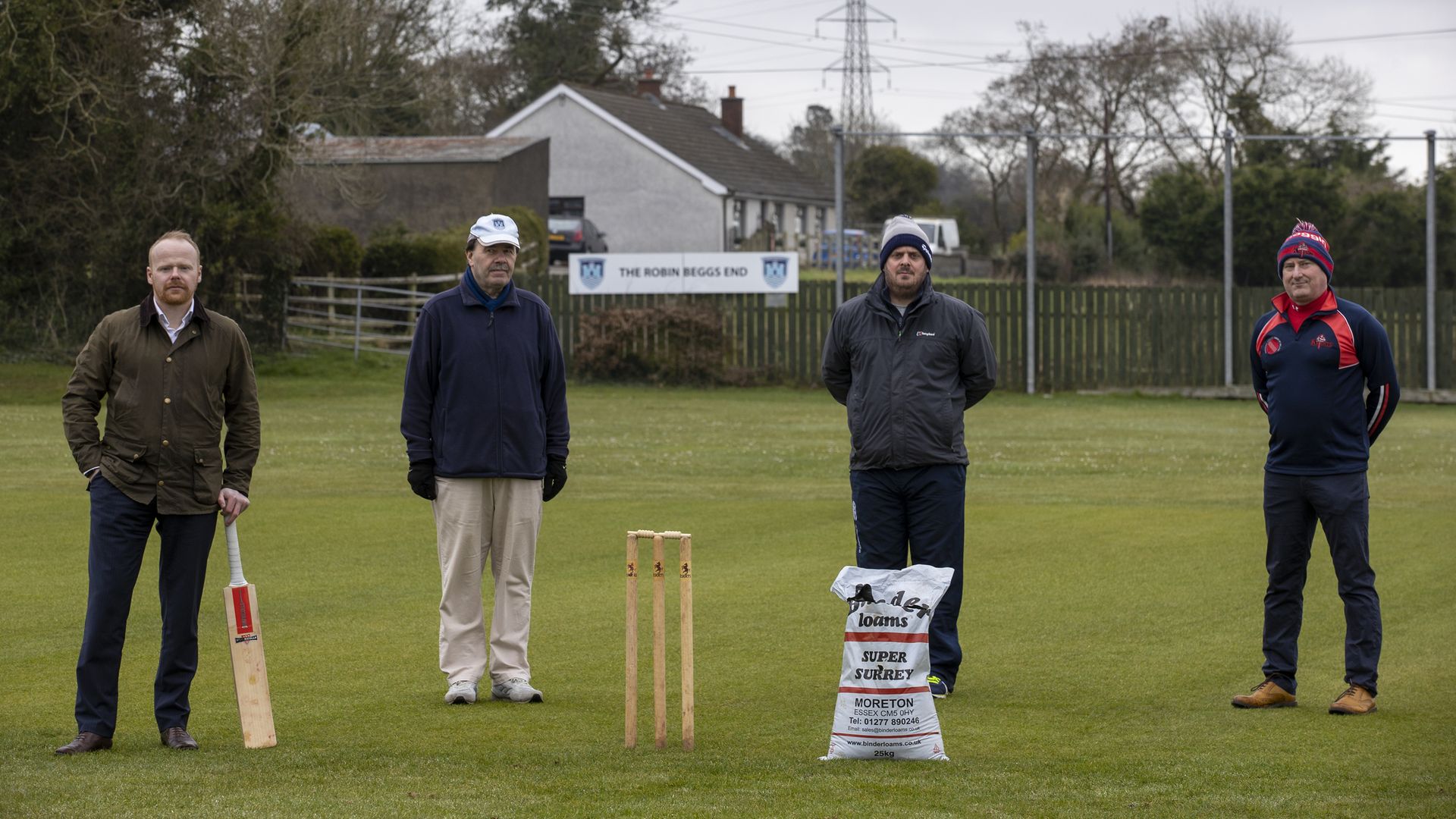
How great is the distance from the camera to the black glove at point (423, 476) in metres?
7.73

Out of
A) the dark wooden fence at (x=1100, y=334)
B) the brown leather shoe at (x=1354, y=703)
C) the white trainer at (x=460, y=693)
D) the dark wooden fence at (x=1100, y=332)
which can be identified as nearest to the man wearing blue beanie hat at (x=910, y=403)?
the brown leather shoe at (x=1354, y=703)

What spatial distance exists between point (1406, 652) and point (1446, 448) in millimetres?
15297

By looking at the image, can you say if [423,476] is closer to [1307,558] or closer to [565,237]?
[1307,558]

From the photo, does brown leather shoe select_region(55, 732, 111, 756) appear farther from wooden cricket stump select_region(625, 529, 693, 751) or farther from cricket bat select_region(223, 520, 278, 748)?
wooden cricket stump select_region(625, 529, 693, 751)

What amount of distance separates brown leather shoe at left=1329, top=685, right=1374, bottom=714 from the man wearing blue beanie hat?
1718 mm

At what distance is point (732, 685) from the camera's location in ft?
26.3

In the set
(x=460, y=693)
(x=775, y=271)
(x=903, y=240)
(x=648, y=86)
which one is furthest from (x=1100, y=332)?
(x=648, y=86)

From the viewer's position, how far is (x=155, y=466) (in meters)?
6.60

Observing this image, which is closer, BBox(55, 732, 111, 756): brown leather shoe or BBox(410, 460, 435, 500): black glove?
BBox(55, 732, 111, 756): brown leather shoe

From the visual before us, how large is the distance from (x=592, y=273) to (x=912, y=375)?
2860 cm

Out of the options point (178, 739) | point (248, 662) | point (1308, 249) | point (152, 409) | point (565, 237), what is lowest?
point (178, 739)

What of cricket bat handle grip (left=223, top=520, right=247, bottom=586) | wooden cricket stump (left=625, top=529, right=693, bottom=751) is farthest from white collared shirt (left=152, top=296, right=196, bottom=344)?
wooden cricket stump (left=625, top=529, right=693, bottom=751)

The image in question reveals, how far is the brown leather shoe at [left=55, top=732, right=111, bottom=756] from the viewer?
21.1 ft

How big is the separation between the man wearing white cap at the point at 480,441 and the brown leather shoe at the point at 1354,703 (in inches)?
140
